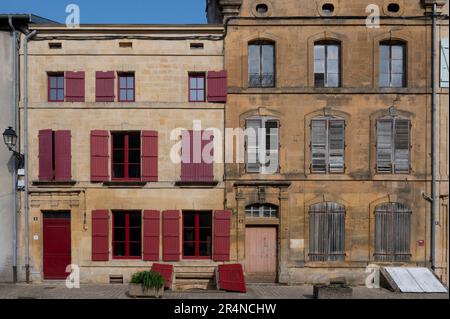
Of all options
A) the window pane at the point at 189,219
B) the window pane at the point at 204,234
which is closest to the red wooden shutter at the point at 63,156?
the window pane at the point at 189,219

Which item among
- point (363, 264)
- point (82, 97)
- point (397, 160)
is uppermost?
point (82, 97)

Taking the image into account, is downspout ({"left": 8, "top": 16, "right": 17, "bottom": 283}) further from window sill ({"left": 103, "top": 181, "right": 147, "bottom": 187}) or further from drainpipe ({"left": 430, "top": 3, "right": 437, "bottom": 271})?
drainpipe ({"left": 430, "top": 3, "right": 437, "bottom": 271})

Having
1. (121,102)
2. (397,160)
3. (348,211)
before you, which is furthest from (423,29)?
(121,102)

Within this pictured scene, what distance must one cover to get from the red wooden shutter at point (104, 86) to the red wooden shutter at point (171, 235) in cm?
451

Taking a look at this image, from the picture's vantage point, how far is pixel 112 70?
14273mm

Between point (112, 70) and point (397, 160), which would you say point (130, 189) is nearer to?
point (112, 70)

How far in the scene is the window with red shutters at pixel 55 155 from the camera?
1410cm

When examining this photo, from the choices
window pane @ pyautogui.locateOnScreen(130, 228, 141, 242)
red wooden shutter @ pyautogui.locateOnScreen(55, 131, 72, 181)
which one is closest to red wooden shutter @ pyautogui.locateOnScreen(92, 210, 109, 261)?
window pane @ pyautogui.locateOnScreen(130, 228, 141, 242)

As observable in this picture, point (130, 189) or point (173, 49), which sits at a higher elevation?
point (173, 49)

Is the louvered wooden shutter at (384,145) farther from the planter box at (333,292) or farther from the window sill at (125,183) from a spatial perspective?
the window sill at (125,183)

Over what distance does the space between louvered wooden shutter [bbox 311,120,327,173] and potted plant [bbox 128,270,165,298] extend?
6.50 m

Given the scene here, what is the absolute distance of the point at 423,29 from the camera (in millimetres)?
14305

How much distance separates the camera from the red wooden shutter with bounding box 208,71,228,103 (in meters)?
14.1

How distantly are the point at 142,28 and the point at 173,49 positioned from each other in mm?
1292
